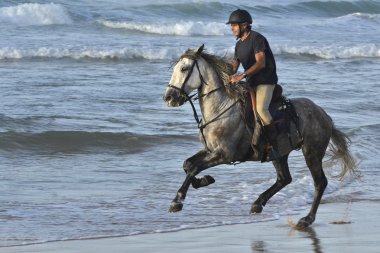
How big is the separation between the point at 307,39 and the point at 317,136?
25243 millimetres

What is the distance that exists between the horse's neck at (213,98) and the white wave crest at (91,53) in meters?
18.6

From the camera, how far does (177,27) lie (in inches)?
1507

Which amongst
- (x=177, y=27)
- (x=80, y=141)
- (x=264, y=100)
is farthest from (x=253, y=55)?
(x=177, y=27)

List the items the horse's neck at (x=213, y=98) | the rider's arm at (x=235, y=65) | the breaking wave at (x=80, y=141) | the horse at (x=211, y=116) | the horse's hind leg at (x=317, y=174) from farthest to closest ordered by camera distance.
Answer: the breaking wave at (x=80, y=141) → the horse's hind leg at (x=317, y=174) → the rider's arm at (x=235, y=65) → the horse's neck at (x=213, y=98) → the horse at (x=211, y=116)

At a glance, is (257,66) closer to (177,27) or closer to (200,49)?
(200,49)

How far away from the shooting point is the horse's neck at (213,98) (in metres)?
11.3

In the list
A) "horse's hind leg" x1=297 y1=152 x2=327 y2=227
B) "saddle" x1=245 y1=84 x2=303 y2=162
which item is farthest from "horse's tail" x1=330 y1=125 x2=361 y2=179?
"saddle" x1=245 y1=84 x2=303 y2=162

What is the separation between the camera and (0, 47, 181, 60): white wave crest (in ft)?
96.7

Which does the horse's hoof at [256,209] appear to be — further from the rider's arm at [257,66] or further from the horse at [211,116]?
the rider's arm at [257,66]

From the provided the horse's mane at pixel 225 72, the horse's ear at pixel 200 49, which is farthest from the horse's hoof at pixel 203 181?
the horse's ear at pixel 200 49

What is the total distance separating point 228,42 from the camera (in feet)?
115

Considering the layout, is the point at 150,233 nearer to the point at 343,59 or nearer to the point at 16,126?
the point at 16,126

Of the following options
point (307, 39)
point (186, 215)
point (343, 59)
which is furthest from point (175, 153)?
point (307, 39)

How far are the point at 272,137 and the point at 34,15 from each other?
28.6 metres
